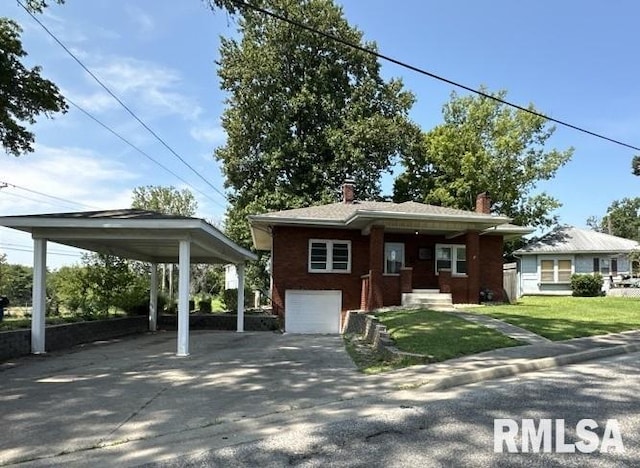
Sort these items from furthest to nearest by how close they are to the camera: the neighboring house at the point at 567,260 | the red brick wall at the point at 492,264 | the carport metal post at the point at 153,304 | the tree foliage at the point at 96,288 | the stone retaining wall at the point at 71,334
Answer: the neighboring house at the point at 567,260
the red brick wall at the point at 492,264
the carport metal post at the point at 153,304
the tree foliage at the point at 96,288
the stone retaining wall at the point at 71,334

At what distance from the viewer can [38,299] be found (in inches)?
475

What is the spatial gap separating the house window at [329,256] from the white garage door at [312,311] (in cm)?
96

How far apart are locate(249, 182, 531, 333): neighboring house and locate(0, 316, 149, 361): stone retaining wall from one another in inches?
214

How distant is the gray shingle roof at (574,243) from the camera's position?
3042 centimetres

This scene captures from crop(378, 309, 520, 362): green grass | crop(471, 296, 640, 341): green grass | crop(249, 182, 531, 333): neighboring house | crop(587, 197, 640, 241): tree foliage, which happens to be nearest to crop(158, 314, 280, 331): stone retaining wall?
crop(249, 182, 531, 333): neighboring house

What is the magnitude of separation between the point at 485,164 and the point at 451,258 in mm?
14244

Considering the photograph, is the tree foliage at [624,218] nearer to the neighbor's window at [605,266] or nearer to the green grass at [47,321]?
the neighbor's window at [605,266]

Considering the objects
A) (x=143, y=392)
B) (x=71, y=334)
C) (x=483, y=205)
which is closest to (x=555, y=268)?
(x=483, y=205)

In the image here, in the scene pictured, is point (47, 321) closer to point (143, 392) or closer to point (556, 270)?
point (143, 392)

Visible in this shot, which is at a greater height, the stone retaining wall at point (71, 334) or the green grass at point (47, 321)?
the green grass at point (47, 321)

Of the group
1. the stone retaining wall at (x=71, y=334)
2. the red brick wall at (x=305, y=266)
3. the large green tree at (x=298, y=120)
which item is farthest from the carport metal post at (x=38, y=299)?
the large green tree at (x=298, y=120)

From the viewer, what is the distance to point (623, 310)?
16609mm

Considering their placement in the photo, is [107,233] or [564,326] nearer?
[107,233]

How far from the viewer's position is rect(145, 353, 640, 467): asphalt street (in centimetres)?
444
